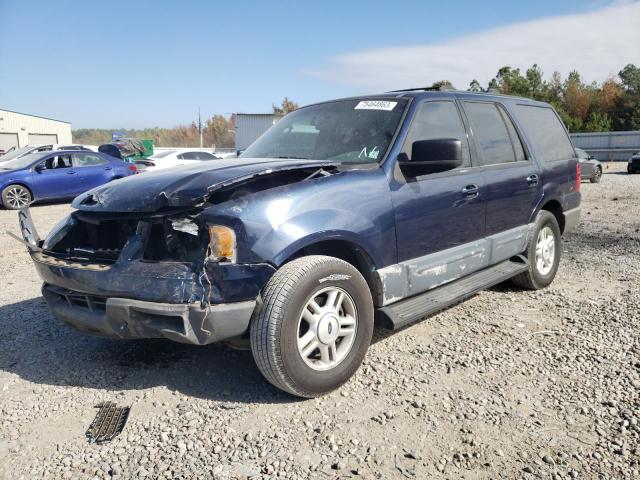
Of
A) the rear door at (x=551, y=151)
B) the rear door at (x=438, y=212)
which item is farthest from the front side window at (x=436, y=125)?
the rear door at (x=551, y=151)

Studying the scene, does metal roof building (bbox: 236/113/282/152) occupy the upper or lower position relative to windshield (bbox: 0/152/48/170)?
upper

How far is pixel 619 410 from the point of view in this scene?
275cm

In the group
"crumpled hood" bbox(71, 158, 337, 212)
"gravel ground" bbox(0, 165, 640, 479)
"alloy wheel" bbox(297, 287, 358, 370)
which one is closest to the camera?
"gravel ground" bbox(0, 165, 640, 479)

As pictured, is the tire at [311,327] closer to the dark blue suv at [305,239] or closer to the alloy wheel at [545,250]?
the dark blue suv at [305,239]

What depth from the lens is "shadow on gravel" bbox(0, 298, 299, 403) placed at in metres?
3.04

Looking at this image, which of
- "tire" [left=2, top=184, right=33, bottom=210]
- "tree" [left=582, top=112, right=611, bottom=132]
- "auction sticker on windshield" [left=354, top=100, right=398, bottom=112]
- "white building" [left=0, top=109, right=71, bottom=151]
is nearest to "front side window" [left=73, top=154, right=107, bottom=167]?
"tire" [left=2, top=184, right=33, bottom=210]

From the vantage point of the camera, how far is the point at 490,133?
433 cm

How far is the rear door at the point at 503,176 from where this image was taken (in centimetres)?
416

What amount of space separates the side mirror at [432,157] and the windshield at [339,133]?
207mm

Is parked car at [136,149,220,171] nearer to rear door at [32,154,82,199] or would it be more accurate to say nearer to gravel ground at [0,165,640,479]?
rear door at [32,154,82,199]

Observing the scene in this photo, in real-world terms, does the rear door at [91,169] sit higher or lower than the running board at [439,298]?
higher

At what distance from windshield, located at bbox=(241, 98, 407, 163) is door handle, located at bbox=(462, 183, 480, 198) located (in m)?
0.78

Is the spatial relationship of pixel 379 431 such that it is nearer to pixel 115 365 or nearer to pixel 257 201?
pixel 257 201

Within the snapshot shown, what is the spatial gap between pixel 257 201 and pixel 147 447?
1.37 metres
